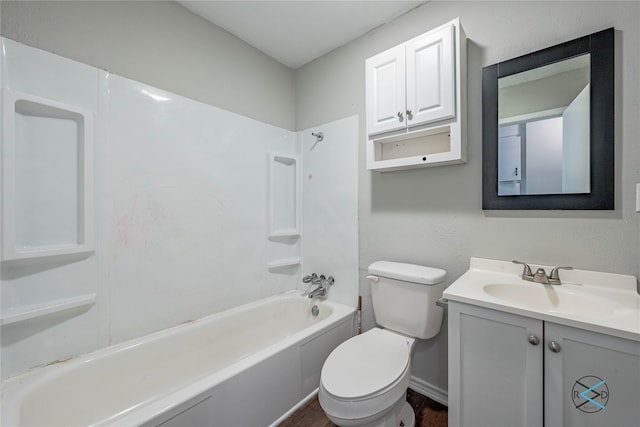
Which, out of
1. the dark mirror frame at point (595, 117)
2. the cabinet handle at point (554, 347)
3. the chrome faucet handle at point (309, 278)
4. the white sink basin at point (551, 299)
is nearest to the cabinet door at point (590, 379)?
the cabinet handle at point (554, 347)

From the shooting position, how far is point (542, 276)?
1.21 meters

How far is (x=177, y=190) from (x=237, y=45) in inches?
48.5

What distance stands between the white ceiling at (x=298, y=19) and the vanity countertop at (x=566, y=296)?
5.67 feet

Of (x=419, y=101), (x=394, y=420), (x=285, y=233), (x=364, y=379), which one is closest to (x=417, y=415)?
(x=394, y=420)

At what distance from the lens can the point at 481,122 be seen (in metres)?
1.45

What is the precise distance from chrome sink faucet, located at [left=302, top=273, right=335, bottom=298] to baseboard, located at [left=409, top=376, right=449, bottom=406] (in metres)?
0.86

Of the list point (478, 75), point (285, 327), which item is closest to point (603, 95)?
point (478, 75)

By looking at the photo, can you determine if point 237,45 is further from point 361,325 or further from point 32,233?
point 361,325

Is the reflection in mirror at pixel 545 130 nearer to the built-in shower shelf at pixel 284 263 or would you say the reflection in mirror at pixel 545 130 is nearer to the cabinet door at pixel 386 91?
the cabinet door at pixel 386 91

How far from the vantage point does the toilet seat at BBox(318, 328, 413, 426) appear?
3.44ft

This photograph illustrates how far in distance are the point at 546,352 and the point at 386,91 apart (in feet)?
4.89

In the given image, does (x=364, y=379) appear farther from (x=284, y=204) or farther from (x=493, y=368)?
(x=284, y=204)

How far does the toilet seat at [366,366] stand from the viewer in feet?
3.59

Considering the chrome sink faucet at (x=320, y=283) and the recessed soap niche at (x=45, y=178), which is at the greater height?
the recessed soap niche at (x=45, y=178)
